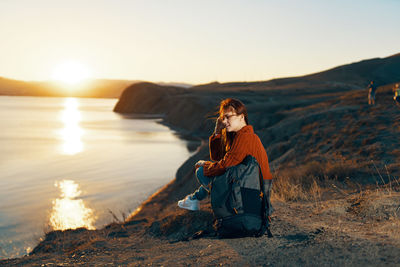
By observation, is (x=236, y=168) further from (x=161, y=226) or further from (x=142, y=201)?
(x=142, y=201)

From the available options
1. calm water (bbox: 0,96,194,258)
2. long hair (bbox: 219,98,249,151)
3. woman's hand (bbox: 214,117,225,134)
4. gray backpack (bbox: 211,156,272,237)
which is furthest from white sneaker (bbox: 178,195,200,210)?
calm water (bbox: 0,96,194,258)

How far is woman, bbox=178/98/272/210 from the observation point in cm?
379

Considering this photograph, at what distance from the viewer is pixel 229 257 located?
12.0 ft

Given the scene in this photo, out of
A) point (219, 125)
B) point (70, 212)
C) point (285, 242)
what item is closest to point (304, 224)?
point (285, 242)

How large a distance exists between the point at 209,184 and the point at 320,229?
160cm

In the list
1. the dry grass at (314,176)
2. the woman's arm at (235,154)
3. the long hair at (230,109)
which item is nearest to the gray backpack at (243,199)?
the woman's arm at (235,154)

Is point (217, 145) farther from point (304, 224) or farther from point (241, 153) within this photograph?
point (304, 224)

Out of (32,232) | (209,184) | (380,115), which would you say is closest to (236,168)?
(209,184)

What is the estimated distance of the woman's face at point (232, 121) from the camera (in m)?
3.93

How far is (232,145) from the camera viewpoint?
12.5 ft

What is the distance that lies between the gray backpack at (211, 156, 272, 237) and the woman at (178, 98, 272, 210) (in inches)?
3.0

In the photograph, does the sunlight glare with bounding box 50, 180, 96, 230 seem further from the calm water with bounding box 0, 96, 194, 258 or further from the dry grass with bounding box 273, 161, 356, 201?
the dry grass with bounding box 273, 161, 356, 201

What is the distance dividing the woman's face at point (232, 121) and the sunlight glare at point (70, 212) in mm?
8405

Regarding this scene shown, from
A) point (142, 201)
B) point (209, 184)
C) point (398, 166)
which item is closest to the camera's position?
point (209, 184)
